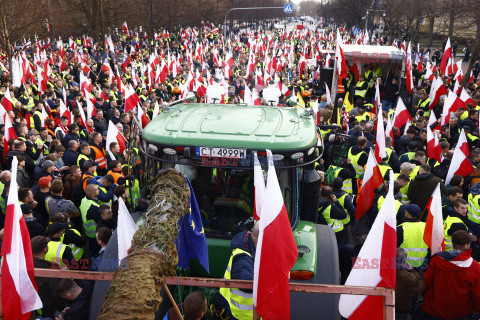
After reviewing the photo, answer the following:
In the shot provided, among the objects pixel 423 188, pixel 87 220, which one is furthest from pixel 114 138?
pixel 423 188

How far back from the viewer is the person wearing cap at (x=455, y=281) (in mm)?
4340

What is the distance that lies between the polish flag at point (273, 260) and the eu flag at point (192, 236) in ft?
2.78

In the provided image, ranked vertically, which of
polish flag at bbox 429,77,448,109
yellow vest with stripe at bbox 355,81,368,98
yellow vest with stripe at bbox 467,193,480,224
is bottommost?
yellow vest with stripe at bbox 355,81,368,98

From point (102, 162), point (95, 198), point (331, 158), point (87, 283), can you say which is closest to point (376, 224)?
point (87, 283)

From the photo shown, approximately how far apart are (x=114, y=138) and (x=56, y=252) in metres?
3.81

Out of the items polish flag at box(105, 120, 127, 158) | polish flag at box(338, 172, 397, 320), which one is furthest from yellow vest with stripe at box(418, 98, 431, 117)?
polish flag at box(338, 172, 397, 320)

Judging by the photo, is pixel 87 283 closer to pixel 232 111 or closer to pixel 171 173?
pixel 171 173

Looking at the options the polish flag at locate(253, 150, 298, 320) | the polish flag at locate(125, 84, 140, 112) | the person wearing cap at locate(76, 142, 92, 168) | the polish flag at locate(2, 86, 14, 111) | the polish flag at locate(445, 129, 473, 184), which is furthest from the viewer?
the polish flag at locate(125, 84, 140, 112)

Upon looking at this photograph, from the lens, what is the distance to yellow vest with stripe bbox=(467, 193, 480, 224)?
18.9ft

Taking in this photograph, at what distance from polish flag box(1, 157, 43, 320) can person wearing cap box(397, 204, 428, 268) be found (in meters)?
4.02

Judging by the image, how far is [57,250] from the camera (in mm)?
4820

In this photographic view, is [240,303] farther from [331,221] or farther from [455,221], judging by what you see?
[455,221]

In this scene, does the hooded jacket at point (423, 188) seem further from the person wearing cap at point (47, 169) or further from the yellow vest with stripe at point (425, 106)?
the yellow vest with stripe at point (425, 106)

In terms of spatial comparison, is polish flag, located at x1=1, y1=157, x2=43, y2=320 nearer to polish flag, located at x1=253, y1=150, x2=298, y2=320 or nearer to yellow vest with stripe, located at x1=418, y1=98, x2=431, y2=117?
polish flag, located at x1=253, y1=150, x2=298, y2=320
